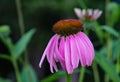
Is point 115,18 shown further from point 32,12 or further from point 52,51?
point 32,12

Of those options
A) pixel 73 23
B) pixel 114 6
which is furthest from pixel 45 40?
pixel 73 23

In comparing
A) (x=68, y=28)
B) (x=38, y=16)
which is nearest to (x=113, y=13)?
(x=68, y=28)

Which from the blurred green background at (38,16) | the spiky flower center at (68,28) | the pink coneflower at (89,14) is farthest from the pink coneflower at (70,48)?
the blurred green background at (38,16)

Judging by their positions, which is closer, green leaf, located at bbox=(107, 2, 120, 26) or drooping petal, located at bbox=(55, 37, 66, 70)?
drooping petal, located at bbox=(55, 37, 66, 70)

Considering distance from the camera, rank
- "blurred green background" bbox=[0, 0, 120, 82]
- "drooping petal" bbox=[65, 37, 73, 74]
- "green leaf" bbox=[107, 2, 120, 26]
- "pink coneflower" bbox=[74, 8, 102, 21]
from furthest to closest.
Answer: "blurred green background" bbox=[0, 0, 120, 82]
"green leaf" bbox=[107, 2, 120, 26]
"pink coneflower" bbox=[74, 8, 102, 21]
"drooping petal" bbox=[65, 37, 73, 74]

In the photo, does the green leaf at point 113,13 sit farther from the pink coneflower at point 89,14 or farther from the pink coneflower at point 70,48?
the pink coneflower at point 70,48

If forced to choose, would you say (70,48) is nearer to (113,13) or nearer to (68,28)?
(68,28)

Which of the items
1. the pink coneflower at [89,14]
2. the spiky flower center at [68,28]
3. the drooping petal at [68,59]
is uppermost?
the spiky flower center at [68,28]

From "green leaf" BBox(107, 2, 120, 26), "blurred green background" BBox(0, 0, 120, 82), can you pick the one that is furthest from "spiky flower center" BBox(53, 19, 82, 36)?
"blurred green background" BBox(0, 0, 120, 82)

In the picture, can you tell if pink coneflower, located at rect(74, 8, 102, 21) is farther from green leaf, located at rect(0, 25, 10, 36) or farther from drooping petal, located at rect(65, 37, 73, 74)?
drooping petal, located at rect(65, 37, 73, 74)

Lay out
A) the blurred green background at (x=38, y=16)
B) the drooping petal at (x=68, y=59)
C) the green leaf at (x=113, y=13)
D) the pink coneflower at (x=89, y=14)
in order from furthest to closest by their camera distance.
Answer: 1. the blurred green background at (x=38, y=16)
2. the green leaf at (x=113, y=13)
3. the pink coneflower at (x=89, y=14)
4. the drooping petal at (x=68, y=59)
